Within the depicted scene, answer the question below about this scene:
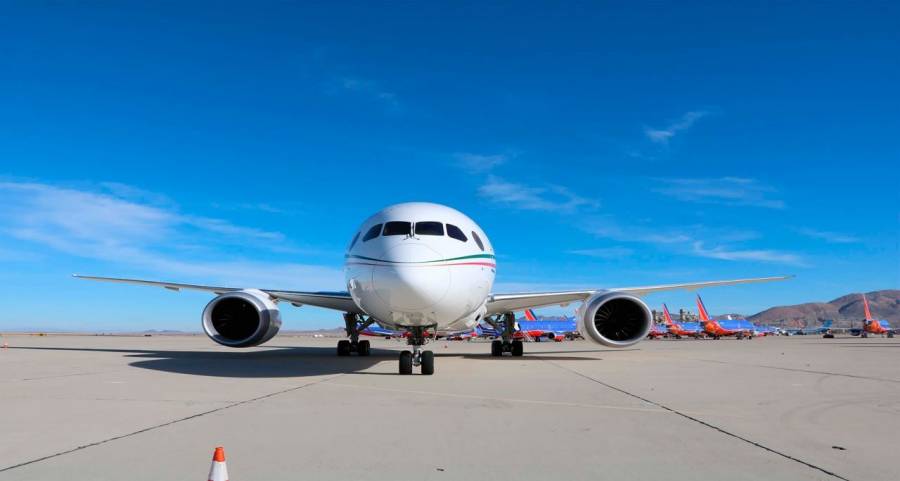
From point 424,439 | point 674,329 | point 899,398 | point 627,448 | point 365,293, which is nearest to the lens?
point 627,448

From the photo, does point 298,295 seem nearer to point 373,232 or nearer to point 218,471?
point 373,232

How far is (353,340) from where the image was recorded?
57.8ft

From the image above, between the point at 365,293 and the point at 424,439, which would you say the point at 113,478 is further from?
the point at 365,293

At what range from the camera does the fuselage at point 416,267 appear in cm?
956

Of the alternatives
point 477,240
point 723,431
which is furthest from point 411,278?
point 723,431

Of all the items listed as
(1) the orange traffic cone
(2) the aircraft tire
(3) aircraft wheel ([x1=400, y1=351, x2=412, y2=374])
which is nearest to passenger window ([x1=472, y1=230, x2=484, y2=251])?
(3) aircraft wheel ([x1=400, y1=351, x2=412, y2=374])

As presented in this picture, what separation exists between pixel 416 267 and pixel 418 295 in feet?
1.44

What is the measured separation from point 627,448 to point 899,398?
220 inches

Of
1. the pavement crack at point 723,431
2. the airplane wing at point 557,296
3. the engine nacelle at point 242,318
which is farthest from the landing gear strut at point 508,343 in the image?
the pavement crack at point 723,431

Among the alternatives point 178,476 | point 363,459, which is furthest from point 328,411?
point 178,476

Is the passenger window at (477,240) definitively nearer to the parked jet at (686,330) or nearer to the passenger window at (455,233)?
the passenger window at (455,233)

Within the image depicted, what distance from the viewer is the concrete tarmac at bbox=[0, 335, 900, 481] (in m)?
4.13

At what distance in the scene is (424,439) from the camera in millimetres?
5125

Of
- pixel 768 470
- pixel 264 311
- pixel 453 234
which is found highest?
pixel 453 234
